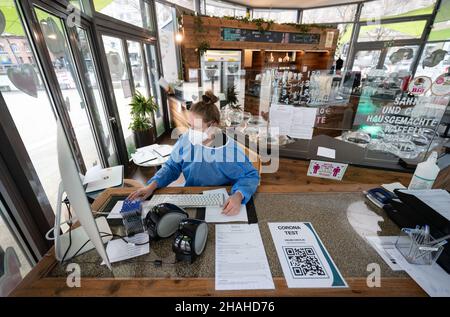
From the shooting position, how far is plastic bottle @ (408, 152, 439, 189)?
3.10 ft

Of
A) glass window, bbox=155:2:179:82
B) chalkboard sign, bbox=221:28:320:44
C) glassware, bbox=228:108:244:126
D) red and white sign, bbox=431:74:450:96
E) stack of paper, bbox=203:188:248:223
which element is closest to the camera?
stack of paper, bbox=203:188:248:223

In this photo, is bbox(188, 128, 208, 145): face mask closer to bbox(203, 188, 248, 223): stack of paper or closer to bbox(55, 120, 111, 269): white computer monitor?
bbox(203, 188, 248, 223): stack of paper

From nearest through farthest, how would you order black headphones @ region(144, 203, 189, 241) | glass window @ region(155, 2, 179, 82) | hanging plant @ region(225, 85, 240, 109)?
black headphones @ region(144, 203, 189, 241) < hanging plant @ region(225, 85, 240, 109) < glass window @ region(155, 2, 179, 82)

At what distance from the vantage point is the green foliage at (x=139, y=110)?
340 centimetres

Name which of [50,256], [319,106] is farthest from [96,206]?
[319,106]

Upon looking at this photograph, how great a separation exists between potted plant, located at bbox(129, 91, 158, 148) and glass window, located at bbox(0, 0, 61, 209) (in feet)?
5.64

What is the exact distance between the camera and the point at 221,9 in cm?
597

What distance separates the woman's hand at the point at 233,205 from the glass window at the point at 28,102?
A: 3.29ft

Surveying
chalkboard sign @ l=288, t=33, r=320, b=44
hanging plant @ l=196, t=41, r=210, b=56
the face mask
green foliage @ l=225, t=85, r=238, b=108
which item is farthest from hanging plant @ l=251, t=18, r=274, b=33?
the face mask

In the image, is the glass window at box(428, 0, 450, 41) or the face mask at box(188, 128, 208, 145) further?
the glass window at box(428, 0, 450, 41)

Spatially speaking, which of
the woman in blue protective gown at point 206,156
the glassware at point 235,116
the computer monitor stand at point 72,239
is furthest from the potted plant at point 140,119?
the computer monitor stand at point 72,239

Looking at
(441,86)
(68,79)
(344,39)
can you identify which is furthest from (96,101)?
(344,39)

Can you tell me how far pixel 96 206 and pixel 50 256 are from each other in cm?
32
